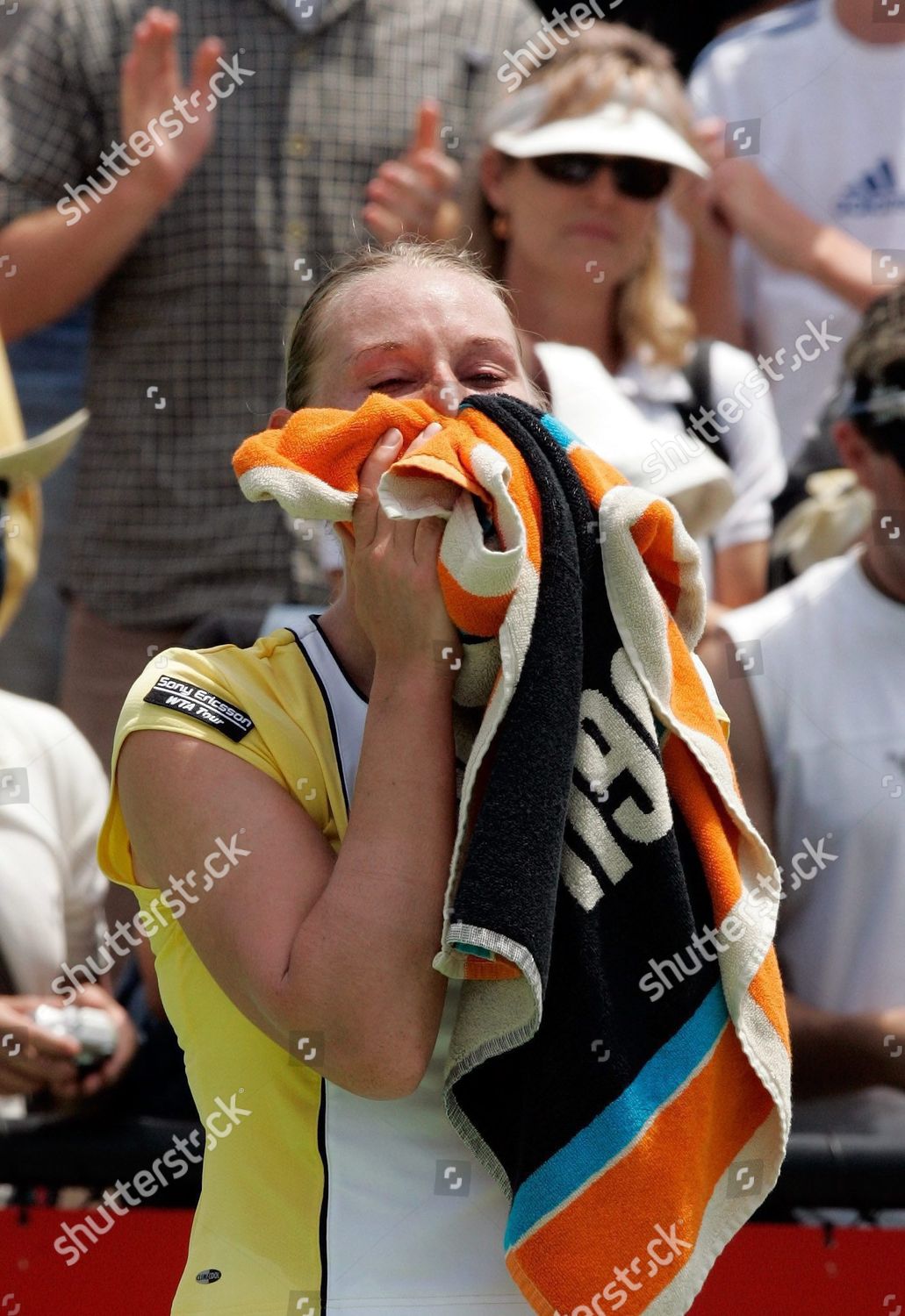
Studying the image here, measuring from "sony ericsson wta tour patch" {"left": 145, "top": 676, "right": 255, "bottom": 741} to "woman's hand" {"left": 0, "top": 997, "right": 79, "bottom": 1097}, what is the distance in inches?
58.9

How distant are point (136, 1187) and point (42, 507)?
5.89 feet

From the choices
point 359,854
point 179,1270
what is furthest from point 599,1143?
point 179,1270

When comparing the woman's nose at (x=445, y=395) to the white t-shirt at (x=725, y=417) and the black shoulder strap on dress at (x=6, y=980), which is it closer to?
the white t-shirt at (x=725, y=417)

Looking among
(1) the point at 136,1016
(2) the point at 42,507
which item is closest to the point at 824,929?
(1) the point at 136,1016

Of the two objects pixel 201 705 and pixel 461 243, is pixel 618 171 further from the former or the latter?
pixel 201 705

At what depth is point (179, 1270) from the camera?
2527 millimetres

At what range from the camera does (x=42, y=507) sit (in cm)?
384

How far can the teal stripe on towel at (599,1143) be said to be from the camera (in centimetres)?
143

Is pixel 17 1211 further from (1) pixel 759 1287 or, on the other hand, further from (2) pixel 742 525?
(2) pixel 742 525

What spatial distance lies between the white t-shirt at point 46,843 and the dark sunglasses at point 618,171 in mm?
1577

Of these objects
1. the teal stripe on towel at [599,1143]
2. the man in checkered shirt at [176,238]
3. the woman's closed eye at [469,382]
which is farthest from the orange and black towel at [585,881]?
the man in checkered shirt at [176,238]

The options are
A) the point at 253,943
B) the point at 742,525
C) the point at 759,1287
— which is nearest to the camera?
the point at 253,943

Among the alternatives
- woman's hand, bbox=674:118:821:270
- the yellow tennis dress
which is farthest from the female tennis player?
woman's hand, bbox=674:118:821:270

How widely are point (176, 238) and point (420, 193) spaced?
581 millimetres
